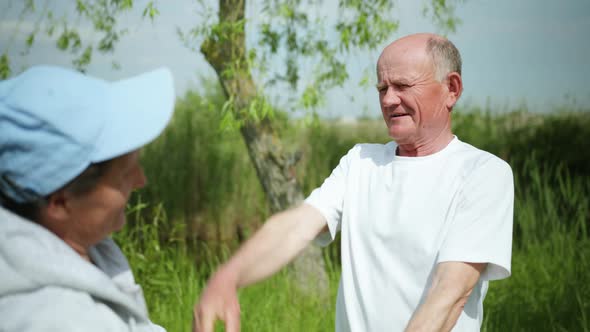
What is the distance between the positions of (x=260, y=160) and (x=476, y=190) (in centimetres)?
342

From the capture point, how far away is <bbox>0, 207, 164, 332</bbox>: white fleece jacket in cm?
98

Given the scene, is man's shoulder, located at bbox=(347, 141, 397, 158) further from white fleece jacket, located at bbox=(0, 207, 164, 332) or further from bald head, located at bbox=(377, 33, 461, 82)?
white fleece jacket, located at bbox=(0, 207, 164, 332)

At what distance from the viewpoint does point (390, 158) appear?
2.03 metres

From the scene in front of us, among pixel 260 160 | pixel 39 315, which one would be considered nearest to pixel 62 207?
pixel 39 315

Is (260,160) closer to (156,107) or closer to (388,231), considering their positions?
(388,231)

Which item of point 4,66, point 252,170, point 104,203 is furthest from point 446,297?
point 252,170

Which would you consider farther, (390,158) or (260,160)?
(260,160)

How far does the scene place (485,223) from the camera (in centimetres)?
168

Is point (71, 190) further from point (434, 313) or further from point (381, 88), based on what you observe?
point (381, 88)

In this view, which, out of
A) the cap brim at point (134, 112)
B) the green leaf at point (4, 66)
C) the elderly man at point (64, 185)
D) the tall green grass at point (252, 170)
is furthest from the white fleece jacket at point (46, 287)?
the tall green grass at point (252, 170)

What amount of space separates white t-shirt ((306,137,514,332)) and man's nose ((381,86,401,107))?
171 millimetres

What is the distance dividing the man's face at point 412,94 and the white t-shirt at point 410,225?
84 millimetres

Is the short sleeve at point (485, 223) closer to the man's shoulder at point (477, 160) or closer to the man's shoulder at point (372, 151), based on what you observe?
the man's shoulder at point (477, 160)

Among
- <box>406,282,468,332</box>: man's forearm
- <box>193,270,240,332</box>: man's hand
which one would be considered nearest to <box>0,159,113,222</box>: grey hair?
<box>193,270,240,332</box>: man's hand
